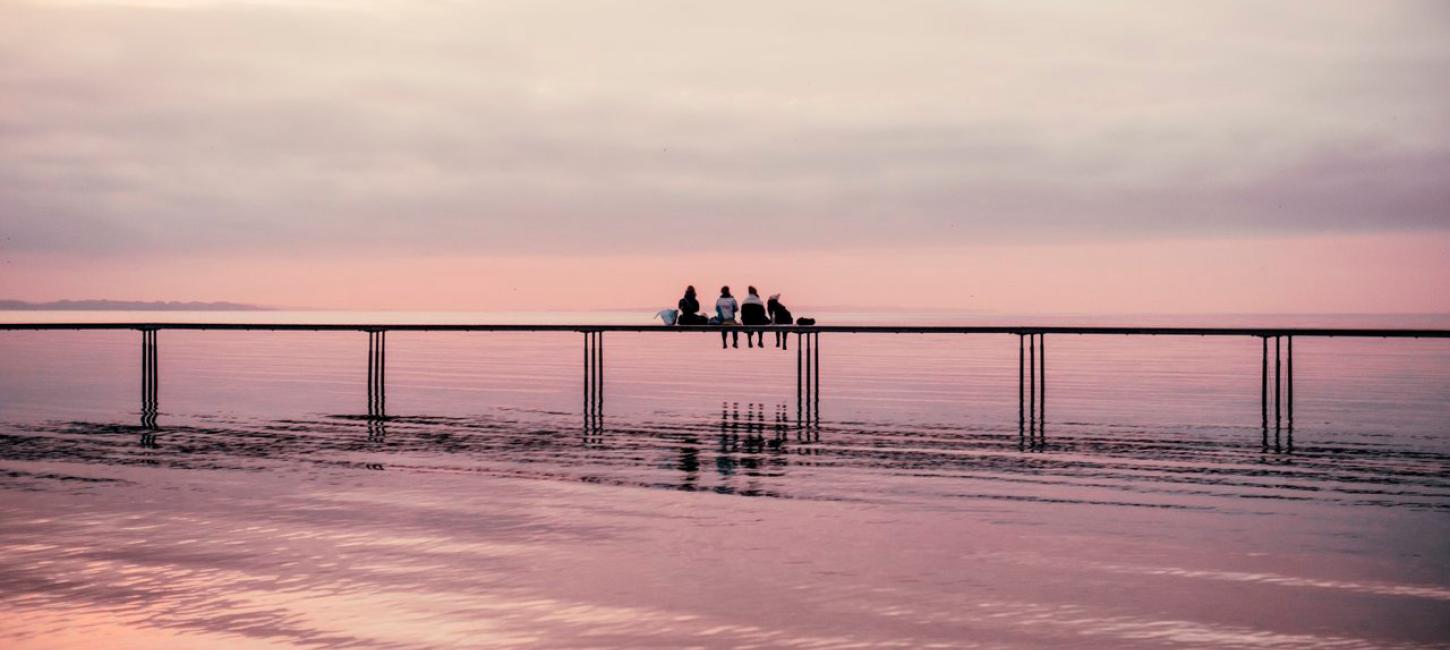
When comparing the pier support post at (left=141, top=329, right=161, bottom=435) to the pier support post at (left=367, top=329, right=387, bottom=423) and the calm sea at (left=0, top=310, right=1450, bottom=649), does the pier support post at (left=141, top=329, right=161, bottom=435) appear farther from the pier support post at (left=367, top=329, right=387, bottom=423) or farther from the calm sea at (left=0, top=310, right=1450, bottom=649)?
the pier support post at (left=367, top=329, right=387, bottom=423)

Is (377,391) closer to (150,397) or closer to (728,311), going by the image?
(150,397)

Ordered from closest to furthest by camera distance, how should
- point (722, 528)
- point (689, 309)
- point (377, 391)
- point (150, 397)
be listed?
point (722, 528) < point (150, 397) < point (377, 391) < point (689, 309)

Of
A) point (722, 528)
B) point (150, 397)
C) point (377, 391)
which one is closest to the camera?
point (722, 528)

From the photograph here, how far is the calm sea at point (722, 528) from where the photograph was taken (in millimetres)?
7008

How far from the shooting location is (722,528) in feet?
32.6

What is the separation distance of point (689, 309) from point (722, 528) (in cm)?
2204

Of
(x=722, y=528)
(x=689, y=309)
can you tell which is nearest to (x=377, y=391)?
(x=689, y=309)

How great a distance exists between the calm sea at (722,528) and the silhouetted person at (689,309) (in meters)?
9.22

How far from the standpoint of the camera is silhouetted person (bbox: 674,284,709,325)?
31.2 m

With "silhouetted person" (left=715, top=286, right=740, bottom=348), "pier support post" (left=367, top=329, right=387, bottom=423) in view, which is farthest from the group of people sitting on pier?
"pier support post" (left=367, top=329, right=387, bottom=423)

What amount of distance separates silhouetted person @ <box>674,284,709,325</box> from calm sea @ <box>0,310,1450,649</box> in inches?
363

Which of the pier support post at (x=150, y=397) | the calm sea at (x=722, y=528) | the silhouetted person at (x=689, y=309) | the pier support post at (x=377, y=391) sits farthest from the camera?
the silhouetted person at (x=689, y=309)

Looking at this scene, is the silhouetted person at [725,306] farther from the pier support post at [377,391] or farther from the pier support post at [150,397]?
the pier support post at [150,397]

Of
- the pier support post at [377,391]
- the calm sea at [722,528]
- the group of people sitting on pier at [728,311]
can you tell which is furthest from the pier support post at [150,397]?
the group of people sitting on pier at [728,311]
